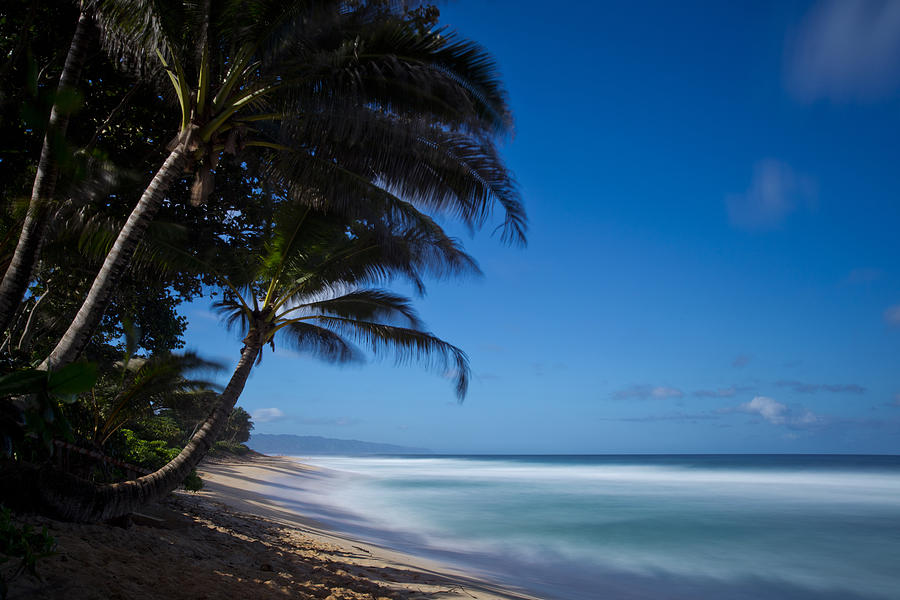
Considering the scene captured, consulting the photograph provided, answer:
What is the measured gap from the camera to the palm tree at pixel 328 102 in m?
4.92

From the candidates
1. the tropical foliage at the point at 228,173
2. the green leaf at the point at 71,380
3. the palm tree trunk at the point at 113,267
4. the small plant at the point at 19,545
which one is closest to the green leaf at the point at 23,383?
the green leaf at the point at 71,380

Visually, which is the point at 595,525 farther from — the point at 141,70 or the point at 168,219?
the point at 141,70

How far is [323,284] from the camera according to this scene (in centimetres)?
751

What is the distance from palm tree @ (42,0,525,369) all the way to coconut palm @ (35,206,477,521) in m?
0.83

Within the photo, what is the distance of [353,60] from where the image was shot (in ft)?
17.0

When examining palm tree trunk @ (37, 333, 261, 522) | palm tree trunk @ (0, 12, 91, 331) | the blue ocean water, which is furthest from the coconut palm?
the blue ocean water

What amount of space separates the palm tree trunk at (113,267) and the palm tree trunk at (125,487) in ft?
3.68

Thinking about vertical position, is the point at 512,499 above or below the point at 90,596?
below

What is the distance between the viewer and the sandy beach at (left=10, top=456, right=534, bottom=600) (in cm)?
296

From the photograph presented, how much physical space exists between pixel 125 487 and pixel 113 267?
2.06 meters

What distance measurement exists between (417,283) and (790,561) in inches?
407

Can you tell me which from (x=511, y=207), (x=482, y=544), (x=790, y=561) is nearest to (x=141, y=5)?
(x=511, y=207)

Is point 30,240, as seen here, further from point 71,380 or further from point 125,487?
point 71,380

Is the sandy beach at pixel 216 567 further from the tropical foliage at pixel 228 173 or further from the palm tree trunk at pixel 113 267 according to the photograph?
the palm tree trunk at pixel 113 267
